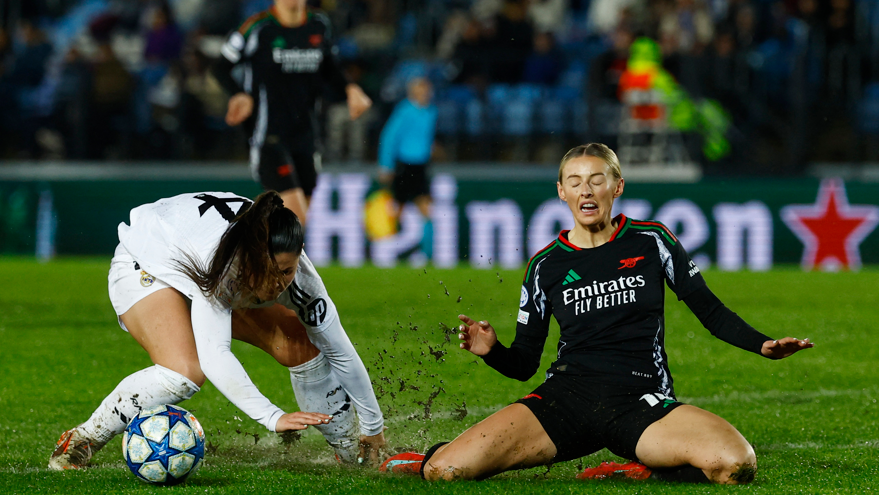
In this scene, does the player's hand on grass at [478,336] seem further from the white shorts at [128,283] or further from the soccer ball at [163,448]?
the white shorts at [128,283]

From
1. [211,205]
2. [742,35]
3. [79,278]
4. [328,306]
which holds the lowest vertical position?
[79,278]

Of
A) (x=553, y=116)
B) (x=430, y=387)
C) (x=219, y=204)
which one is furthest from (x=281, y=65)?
(x=553, y=116)

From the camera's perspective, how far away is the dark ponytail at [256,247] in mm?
4359

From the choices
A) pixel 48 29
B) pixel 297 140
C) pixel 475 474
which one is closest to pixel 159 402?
pixel 475 474

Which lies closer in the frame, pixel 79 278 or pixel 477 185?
pixel 79 278

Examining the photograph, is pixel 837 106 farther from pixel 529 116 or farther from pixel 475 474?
pixel 475 474

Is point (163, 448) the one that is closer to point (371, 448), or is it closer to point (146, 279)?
point (146, 279)

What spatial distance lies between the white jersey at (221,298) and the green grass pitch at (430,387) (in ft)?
1.22

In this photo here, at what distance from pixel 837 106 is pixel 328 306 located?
11.5 metres

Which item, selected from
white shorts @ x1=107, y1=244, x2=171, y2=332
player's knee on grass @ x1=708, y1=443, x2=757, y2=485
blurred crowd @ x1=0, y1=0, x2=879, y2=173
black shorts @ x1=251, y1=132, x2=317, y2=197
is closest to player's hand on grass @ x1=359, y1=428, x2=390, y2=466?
white shorts @ x1=107, y1=244, x2=171, y2=332

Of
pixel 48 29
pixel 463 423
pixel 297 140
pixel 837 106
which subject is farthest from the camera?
pixel 48 29

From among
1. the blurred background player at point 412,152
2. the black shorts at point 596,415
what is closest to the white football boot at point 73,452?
the black shorts at point 596,415

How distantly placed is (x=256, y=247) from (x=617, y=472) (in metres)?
1.69

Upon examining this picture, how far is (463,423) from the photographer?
19.0 ft
